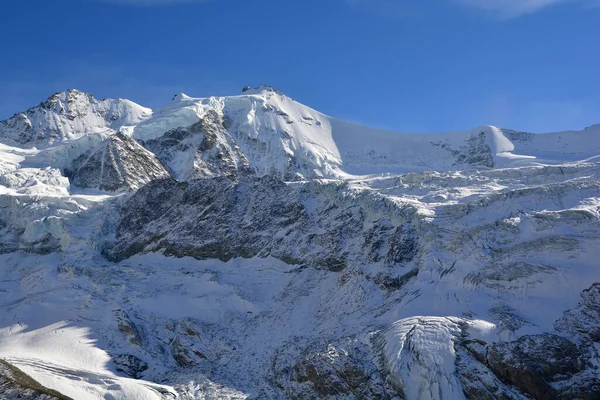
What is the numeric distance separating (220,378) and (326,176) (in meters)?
71.5

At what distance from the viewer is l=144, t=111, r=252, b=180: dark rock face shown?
118 m

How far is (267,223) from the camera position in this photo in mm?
80438

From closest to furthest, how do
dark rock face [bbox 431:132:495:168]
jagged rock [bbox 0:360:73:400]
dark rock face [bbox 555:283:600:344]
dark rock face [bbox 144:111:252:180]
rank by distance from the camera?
jagged rock [bbox 0:360:73:400]
dark rock face [bbox 555:283:600:344]
dark rock face [bbox 144:111:252:180]
dark rock face [bbox 431:132:495:168]

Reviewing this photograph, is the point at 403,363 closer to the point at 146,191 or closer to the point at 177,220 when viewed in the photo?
the point at 177,220

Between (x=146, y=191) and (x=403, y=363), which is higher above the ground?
(x=146, y=191)

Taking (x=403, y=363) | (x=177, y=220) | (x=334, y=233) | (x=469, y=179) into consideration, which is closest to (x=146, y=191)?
(x=177, y=220)

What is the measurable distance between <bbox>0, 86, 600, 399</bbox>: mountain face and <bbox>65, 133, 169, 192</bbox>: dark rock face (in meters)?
0.35

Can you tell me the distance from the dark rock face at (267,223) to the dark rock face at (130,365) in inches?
834

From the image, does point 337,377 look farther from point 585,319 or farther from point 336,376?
point 585,319

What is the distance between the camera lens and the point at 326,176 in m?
124

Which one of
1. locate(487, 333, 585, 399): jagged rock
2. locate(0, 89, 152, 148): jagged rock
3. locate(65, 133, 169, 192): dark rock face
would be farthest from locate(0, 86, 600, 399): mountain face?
locate(0, 89, 152, 148): jagged rock

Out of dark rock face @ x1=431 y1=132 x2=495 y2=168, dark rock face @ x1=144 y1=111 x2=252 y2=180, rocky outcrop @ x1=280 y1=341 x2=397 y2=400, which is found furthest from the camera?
dark rock face @ x1=431 y1=132 x2=495 y2=168

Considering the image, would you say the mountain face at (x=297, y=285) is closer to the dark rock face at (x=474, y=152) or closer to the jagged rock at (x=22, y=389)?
the jagged rock at (x=22, y=389)

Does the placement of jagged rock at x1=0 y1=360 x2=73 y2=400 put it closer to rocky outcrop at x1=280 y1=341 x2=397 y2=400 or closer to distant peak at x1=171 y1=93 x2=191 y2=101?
rocky outcrop at x1=280 y1=341 x2=397 y2=400
